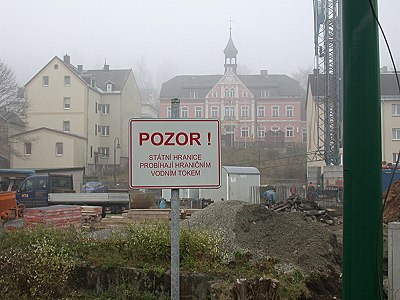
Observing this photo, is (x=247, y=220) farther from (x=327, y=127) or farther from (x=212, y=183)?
(x=327, y=127)

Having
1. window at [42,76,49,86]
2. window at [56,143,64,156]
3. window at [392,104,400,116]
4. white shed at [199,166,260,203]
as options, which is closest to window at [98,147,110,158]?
window at [56,143,64,156]

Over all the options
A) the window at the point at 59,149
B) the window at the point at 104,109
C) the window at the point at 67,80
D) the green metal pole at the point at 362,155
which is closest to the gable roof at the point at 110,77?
the window at the point at 104,109

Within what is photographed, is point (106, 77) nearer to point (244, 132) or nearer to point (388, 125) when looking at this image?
point (244, 132)

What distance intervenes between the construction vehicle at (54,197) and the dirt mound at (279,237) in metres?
15.6

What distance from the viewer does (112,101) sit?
207 feet

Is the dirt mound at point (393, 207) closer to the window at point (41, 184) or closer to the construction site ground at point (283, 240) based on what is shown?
the construction site ground at point (283, 240)

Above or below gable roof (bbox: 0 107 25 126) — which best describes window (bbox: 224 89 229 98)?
above

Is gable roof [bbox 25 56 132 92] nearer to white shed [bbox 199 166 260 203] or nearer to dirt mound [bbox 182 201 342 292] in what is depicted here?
white shed [bbox 199 166 260 203]

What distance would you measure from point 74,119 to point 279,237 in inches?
1944

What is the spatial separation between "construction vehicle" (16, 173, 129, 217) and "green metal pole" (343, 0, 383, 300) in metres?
25.3

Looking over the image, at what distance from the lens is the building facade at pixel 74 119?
52.8 m

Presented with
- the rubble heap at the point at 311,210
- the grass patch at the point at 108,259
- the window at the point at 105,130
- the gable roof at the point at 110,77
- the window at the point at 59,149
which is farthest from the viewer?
the gable roof at the point at 110,77

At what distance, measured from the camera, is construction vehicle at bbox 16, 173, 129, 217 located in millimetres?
28381

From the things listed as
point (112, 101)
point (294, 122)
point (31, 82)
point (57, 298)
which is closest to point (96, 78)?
point (112, 101)
